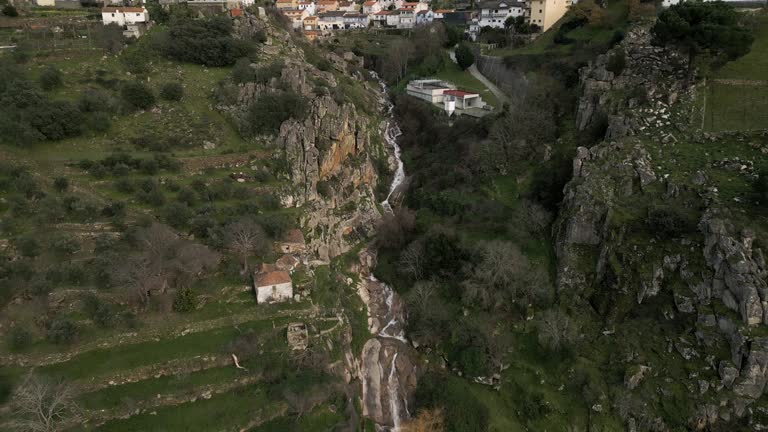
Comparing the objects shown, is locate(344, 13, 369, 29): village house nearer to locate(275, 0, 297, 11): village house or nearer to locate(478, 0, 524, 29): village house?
locate(275, 0, 297, 11): village house

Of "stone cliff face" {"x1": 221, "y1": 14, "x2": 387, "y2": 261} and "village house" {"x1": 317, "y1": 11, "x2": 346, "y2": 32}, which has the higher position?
"village house" {"x1": 317, "y1": 11, "x2": 346, "y2": 32}

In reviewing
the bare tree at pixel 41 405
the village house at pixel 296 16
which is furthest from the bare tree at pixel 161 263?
the village house at pixel 296 16

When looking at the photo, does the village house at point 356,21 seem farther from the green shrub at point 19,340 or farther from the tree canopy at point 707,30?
the green shrub at point 19,340

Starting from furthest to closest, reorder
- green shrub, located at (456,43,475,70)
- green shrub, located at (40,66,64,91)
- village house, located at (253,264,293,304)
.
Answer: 1. green shrub, located at (456,43,475,70)
2. green shrub, located at (40,66,64,91)
3. village house, located at (253,264,293,304)

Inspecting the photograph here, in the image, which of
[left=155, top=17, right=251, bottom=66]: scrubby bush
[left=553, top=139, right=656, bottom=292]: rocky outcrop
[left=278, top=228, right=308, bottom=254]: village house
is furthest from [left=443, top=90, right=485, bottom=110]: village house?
[left=278, top=228, right=308, bottom=254]: village house

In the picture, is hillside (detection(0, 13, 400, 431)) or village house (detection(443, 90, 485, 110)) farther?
village house (detection(443, 90, 485, 110))

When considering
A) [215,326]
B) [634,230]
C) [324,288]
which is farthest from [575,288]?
[215,326]

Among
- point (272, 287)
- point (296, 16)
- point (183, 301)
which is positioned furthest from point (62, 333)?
point (296, 16)
